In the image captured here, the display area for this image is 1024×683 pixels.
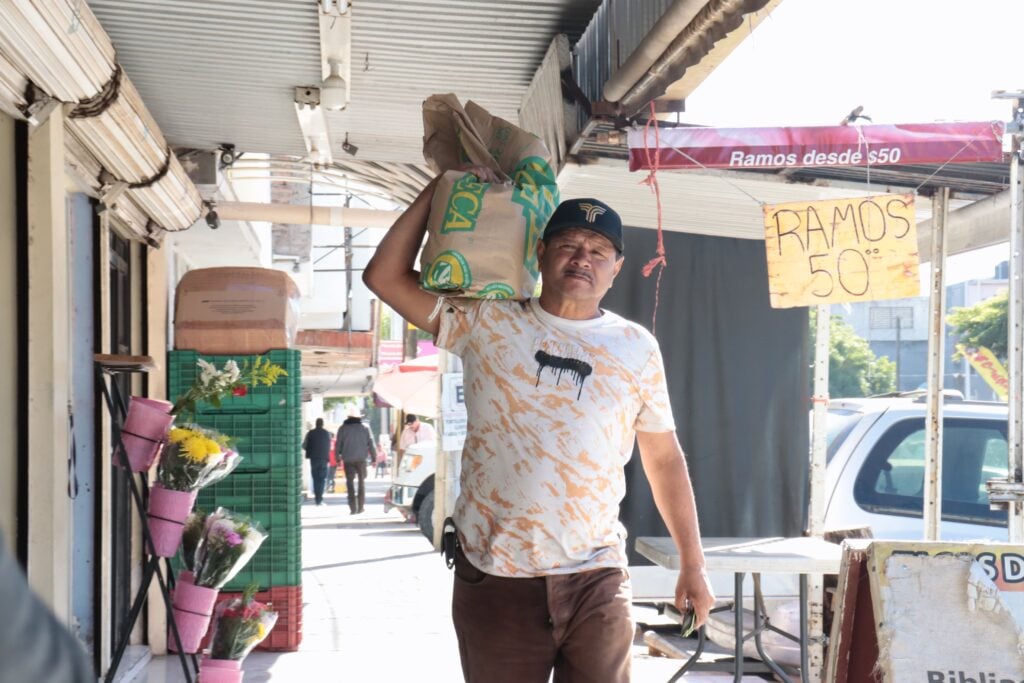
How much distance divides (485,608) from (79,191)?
11.9 ft

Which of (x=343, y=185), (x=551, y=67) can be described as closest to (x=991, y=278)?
(x=343, y=185)

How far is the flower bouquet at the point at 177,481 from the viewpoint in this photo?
17.0 feet

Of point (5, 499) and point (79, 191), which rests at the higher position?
point (79, 191)

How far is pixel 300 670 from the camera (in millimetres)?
6738

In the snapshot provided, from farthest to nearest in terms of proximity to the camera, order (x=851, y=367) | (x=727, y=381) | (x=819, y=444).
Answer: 1. (x=851, y=367)
2. (x=727, y=381)
3. (x=819, y=444)

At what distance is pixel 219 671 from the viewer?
5.66m

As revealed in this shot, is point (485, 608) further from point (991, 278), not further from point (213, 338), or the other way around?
point (991, 278)

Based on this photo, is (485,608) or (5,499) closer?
(485,608)

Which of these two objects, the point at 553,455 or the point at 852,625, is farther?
the point at 852,625

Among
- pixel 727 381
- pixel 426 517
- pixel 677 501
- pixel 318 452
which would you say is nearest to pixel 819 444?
pixel 727 381

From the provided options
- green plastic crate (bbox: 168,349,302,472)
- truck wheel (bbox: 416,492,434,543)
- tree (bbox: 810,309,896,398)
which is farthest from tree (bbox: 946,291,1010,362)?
green plastic crate (bbox: 168,349,302,472)

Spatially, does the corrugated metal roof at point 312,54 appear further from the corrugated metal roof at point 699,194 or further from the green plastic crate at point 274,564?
the green plastic crate at point 274,564

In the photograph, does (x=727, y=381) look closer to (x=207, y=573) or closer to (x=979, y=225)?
(x=979, y=225)

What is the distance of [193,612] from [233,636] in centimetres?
36
